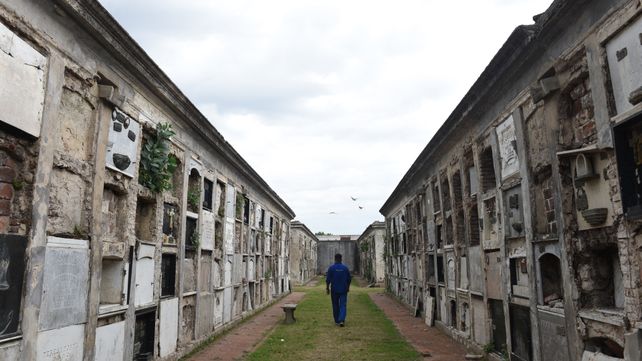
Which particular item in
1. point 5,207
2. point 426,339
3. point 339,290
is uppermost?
point 5,207

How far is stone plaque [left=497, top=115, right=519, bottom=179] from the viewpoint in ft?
22.8

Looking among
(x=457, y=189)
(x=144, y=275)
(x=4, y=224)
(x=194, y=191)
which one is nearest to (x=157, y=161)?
(x=144, y=275)

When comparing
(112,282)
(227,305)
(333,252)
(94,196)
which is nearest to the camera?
(94,196)

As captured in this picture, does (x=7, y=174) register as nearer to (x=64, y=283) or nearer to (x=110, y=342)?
(x=64, y=283)

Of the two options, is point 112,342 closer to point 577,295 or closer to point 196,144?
point 196,144

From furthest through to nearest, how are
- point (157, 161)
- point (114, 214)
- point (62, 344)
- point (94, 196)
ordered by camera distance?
point (157, 161), point (114, 214), point (94, 196), point (62, 344)

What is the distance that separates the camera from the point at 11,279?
14.2 ft

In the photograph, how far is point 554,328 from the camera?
5.77m

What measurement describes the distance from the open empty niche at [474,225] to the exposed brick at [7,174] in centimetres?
750

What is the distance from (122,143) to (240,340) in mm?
5532

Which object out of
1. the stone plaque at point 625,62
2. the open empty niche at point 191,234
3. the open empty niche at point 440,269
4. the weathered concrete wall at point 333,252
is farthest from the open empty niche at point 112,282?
the weathered concrete wall at point 333,252

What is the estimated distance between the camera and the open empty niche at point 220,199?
37.0 feet

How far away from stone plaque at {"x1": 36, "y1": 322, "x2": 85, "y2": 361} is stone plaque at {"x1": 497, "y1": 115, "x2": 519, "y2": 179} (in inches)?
236

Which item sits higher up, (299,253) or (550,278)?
(299,253)
